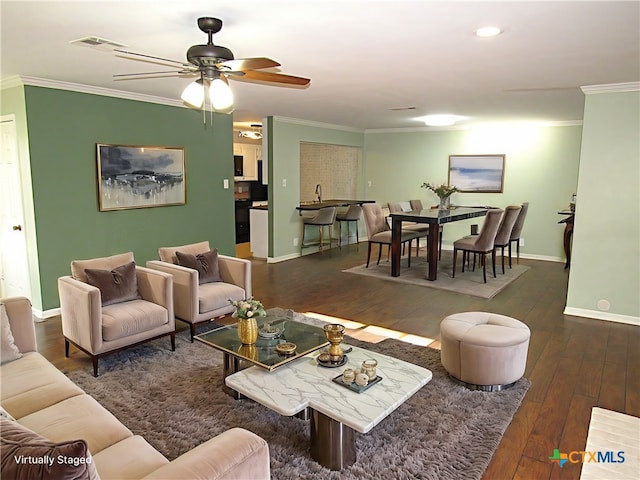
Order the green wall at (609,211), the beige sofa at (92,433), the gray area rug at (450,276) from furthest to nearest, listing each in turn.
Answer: the gray area rug at (450,276)
the green wall at (609,211)
the beige sofa at (92,433)

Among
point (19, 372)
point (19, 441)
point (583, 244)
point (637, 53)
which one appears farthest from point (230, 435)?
point (583, 244)

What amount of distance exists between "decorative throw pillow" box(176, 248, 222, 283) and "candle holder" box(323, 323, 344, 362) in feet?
6.38

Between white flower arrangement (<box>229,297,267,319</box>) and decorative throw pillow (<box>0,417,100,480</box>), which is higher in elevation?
decorative throw pillow (<box>0,417,100,480</box>)

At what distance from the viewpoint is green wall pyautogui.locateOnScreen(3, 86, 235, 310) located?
4.36 meters

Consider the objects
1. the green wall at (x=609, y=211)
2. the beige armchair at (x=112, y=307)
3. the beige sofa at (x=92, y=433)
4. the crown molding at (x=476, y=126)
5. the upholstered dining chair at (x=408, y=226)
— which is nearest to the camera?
the beige sofa at (x=92, y=433)

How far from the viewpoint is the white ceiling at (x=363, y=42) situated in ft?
7.65

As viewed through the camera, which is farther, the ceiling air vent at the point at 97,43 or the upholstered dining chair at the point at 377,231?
the upholstered dining chair at the point at 377,231

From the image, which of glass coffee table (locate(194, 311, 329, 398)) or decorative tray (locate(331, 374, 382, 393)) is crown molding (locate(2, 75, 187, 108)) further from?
decorative tray (locate(331, 374, 382, 393))

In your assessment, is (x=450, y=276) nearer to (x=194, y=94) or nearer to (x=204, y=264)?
(x=204, y=264)

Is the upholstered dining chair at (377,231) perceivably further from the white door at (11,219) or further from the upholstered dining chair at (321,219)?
the white door at (11,219)

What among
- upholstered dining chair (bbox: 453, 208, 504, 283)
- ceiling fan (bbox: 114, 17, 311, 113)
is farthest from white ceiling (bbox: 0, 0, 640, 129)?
upholstered dining chair (bbox: 453, 208, 504, 283)

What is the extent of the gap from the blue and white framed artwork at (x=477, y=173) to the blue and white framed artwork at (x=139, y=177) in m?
5.12

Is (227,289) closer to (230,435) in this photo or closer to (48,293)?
(48,293)


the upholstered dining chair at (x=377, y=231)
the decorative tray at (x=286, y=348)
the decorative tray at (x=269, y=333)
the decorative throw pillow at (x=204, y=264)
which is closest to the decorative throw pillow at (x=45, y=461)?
the decorative tray at (x=286, y=348)
